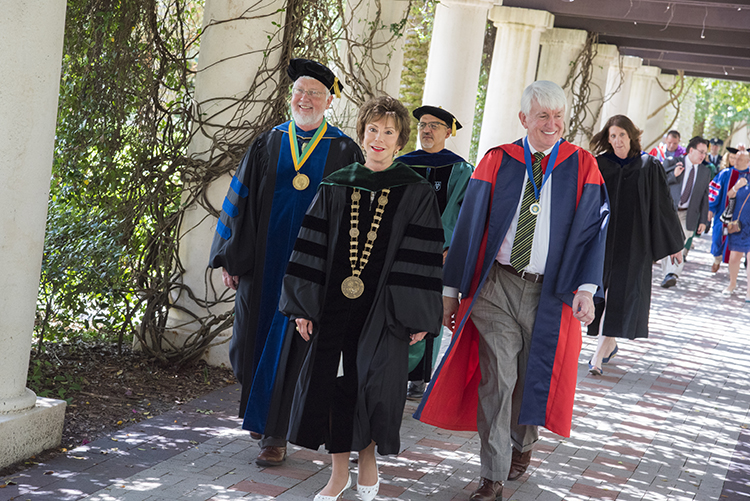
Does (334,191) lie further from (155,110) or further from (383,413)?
(155,110)

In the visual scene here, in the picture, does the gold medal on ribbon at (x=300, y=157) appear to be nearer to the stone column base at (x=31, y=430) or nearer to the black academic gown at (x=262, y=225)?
the black academic gown at (x=262, y=225)

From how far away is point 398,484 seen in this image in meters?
4.14

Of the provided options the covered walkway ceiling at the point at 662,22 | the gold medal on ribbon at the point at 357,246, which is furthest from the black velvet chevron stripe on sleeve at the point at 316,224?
the covered walkway ceiling at the point at 662,22

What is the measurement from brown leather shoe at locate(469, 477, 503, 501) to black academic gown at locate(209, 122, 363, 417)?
1.29 m

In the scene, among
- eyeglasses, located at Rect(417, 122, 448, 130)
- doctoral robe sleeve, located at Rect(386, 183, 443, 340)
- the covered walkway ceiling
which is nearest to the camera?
doctoral robe sleeve, located at Rect(386, 183, 443, 340)

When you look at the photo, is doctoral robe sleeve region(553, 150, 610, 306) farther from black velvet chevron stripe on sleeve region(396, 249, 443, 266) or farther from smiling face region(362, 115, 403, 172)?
smiling face region(362, 115, 403, 172)

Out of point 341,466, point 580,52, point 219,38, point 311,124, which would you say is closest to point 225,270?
point 311,124

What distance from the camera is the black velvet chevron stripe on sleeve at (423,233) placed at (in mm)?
3676

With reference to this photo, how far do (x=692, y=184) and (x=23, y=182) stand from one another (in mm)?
11032

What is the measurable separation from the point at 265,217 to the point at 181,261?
1730mm

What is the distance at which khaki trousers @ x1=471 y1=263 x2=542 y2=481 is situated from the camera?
3.98m

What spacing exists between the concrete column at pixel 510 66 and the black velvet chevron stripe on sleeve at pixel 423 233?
8.89 m

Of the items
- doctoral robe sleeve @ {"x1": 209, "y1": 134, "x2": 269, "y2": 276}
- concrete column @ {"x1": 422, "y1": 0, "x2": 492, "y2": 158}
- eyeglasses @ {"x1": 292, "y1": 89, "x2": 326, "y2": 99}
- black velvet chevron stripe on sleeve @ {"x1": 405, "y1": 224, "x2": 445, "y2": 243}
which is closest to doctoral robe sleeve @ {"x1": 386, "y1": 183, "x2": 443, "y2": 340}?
black velvet chevron stripe on sleeve @ {"x1": 405, "y1": 224, "x2": 445, "y2": 243}

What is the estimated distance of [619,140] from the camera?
20.9 feet
